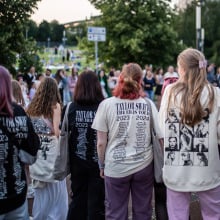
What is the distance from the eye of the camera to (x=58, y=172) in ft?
17.4

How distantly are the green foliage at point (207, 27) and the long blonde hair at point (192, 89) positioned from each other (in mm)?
43036

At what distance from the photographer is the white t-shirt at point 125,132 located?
4566 millimetres

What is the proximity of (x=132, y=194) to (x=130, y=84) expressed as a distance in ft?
3.37

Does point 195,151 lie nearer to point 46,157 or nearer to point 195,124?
point 195,124

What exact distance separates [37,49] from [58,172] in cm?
1124

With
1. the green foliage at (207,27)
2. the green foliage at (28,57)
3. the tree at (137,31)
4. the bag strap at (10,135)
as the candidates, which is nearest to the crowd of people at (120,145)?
the bag strap at (10,135)

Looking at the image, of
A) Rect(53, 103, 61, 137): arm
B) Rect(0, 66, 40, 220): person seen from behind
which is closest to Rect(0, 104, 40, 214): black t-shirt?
Rect(0, 66, 40, 220): person seen from behind

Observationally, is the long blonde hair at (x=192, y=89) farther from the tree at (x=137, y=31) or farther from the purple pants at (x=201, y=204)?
the tree at (x=137, y=31)

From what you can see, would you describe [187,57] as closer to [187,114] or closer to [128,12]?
[187,114]

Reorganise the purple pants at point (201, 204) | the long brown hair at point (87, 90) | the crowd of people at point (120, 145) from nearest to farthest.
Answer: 1. the crowd of people at point (120, 145)
2. the purple pants at point (201, 204)
3. the long brown hair at point (87, 90)

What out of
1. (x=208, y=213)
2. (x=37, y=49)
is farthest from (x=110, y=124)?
(x=37, y=49)

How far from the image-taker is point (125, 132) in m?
4.56

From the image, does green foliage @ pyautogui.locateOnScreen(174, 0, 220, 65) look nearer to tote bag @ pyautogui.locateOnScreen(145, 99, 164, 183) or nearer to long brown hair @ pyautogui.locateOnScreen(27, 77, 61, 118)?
long brown hair @ pyautogui.locateOnScreen(27, 77, 61, 118)

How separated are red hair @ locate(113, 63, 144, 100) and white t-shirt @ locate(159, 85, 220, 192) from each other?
519 millimetres
